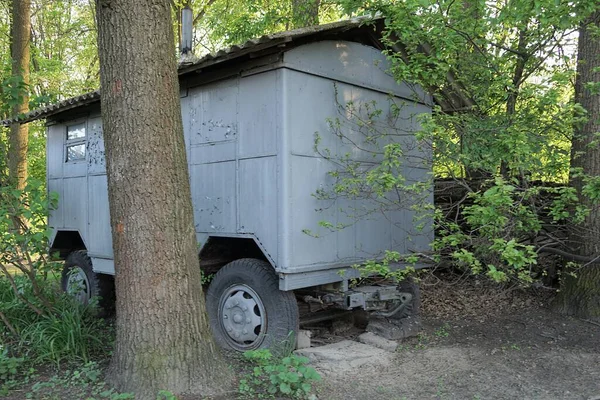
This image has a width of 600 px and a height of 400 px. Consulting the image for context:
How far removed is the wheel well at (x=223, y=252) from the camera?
6.47 metres

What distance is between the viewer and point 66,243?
A: 30.3ft

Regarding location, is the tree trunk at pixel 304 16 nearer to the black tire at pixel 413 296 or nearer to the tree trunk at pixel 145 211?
the black tire at pixel 413 296

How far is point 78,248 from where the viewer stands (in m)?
9.29

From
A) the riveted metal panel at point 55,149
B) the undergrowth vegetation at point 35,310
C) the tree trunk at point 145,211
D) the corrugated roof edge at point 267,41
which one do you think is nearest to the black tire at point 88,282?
the riveted metal panel at point 55,149

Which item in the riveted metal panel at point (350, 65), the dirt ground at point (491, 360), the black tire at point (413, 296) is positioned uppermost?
the riveted metal panel at point (350, 65)

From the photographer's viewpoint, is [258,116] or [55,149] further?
[55,149]

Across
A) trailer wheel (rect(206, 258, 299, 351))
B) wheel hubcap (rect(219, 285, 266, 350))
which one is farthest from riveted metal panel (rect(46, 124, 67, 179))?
wheel hubcap (rect(219, 285, 266, 350))

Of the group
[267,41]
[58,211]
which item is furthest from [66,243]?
[267,41]

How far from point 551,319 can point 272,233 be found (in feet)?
13.0

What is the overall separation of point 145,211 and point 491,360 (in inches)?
154

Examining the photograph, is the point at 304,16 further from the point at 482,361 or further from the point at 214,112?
the point at 482,361

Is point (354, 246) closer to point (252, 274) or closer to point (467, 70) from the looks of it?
point (252, 274)

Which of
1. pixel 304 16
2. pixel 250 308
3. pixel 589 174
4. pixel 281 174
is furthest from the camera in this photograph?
pixel 304 16

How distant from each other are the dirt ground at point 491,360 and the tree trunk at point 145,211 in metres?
1.38
